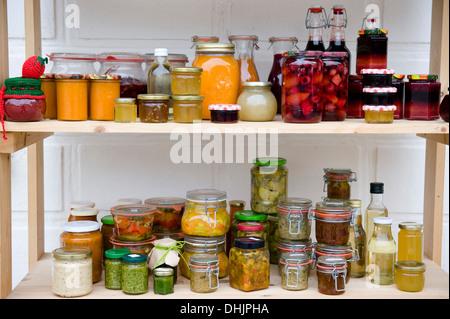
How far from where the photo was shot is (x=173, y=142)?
1.90 meters

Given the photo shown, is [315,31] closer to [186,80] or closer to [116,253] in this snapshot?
[186,80]

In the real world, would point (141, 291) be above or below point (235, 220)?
below

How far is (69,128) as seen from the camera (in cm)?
142

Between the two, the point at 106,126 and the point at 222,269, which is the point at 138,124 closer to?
the point at 106,126

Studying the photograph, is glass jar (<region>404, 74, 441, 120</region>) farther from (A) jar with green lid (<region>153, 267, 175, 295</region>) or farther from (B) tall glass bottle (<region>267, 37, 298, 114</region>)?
(A) jar with green lid (<region>153, 267, 175, 295</region>)

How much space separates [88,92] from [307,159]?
728mm

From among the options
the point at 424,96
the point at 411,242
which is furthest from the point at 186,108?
the point at 411,242

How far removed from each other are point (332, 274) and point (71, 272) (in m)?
0.64

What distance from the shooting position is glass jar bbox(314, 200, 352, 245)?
1535mm

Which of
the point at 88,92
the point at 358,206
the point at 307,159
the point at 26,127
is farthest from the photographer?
the point at 307,159

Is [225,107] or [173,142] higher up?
[225,107]

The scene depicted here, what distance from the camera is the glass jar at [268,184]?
167 centimetres

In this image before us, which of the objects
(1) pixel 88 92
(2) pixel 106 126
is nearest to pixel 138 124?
(2) pixel 106 126

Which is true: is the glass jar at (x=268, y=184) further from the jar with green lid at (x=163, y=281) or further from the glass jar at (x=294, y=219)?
the jar with green lid at (x=163, y=281)
